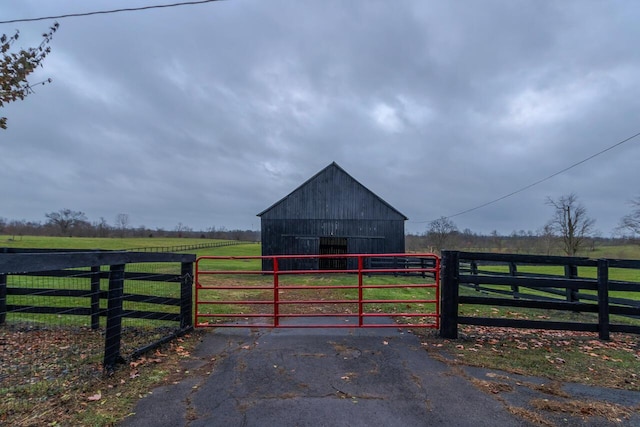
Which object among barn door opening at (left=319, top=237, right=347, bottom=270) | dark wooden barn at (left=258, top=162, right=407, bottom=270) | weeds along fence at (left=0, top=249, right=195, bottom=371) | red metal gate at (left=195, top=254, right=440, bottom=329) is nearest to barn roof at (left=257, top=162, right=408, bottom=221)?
dark wooden barn at (left=258, top=162, right=407, bottom=270)

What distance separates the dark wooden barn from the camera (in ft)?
68.4

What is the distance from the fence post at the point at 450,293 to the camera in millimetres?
5527

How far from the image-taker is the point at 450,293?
5.52 meters

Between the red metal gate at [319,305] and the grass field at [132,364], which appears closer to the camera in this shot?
the grass field at [132,364]

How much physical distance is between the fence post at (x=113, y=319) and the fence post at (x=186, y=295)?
5.23 feet

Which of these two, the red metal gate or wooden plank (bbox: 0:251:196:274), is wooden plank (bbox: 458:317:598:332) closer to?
the red metal gate

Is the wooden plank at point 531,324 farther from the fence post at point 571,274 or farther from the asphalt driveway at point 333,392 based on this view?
the fence post at point 571,274

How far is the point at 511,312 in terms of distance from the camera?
8383mm

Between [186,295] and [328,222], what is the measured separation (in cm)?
1531

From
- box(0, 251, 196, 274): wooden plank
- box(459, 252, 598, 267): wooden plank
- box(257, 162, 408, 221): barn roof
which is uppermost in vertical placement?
box(257, 162, 408, 221): barn roof

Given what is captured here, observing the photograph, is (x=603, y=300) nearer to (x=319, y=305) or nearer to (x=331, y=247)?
(x=319, y=305)

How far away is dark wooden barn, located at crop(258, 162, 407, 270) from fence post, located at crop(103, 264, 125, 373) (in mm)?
16495

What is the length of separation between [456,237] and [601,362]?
4715 centimetres

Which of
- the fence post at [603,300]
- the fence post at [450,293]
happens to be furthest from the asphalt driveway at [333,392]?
the fence post at [603,300]
